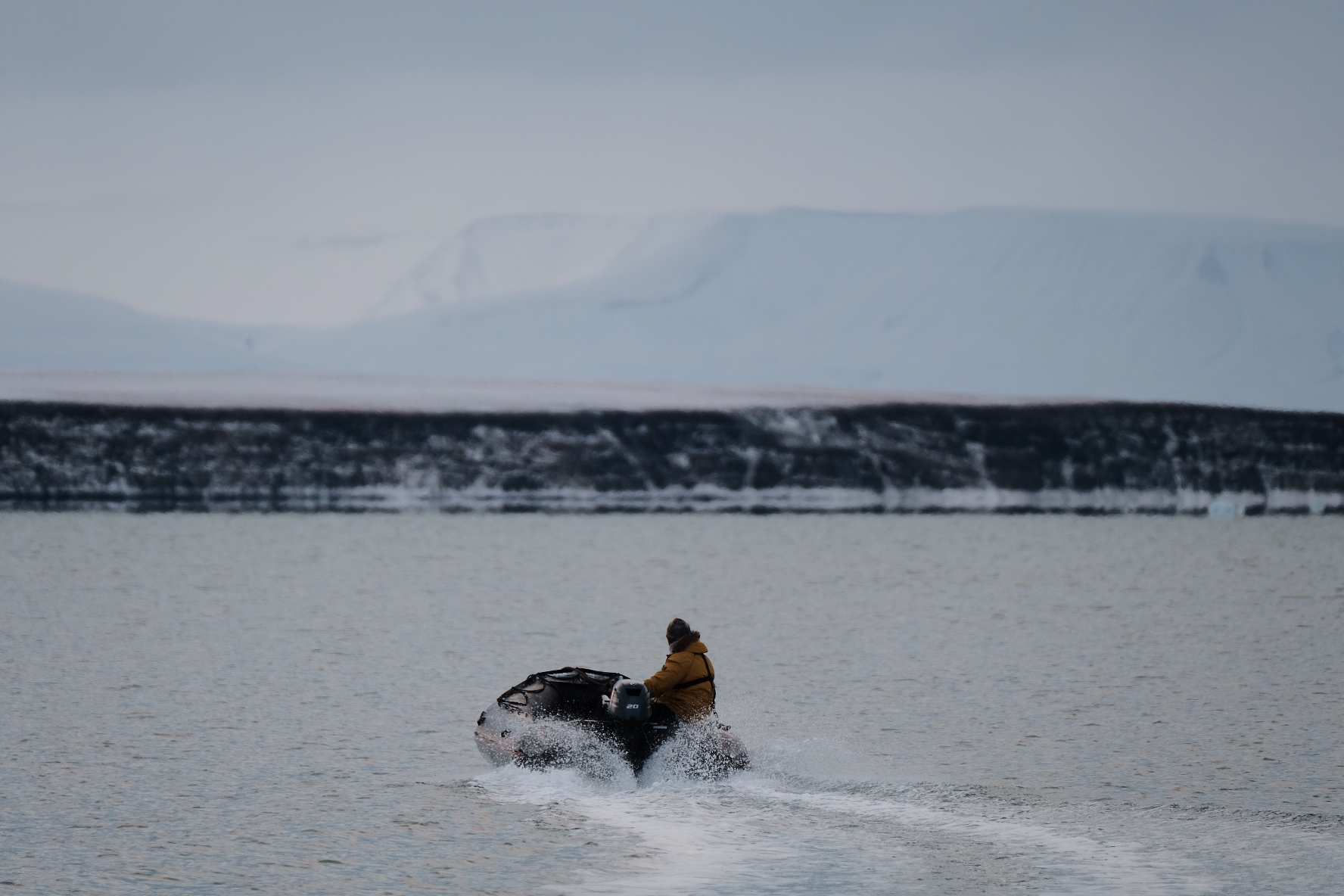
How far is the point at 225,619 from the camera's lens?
43562 millimetres

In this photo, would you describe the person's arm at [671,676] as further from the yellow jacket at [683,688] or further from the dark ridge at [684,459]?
the dark ridge at [684,459]

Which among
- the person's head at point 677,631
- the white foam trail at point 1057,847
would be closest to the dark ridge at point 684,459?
the person's head at point 677,631

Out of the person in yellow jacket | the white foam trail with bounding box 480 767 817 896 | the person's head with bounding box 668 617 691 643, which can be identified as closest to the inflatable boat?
the person in yellow jacket

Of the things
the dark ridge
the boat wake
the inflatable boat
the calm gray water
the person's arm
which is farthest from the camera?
the dark ridge

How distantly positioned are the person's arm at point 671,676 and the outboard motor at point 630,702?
8.7 inches

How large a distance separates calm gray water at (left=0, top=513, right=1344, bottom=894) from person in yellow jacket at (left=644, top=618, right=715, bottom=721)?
0.82 meters

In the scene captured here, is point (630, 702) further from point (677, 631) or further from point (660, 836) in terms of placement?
point (660, 836)

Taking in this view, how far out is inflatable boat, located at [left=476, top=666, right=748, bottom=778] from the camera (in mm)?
→ 20938

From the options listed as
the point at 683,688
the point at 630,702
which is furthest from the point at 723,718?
the point at 630,702

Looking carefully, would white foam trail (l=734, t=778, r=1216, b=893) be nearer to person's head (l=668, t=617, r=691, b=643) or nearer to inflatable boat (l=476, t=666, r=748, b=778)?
inflatable boat (l=476, t=666, r=748, b=778)

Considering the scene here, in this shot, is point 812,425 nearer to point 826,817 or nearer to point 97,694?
point 97,694

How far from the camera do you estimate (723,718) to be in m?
27.1

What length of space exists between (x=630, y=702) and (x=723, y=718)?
654cm

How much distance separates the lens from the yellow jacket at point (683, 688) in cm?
2112
